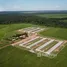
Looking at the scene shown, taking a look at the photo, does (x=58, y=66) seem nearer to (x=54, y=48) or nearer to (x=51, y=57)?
(x=51, y=57)

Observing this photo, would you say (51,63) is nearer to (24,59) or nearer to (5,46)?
(24,59)

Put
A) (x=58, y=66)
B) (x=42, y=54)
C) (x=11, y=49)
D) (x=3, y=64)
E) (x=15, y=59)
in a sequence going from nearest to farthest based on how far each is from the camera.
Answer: (x=58, y=66) → (x=3, y=64) → (x=15, y=59) → (x=42, y=54) → (x=11, y=49)

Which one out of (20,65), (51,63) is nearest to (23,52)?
(20,65)

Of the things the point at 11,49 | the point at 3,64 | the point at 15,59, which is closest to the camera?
the point at 3,64

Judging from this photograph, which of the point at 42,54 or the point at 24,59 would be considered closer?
the point at 24,59

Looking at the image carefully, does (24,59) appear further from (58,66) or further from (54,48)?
(54,48)

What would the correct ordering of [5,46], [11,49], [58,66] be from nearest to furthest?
[58,66], [11,49], [5,46]

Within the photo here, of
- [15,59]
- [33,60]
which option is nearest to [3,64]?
[15,59]

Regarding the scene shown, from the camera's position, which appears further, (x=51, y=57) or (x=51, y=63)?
(x=51, y=57)

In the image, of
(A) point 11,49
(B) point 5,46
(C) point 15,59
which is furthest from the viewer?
(B) point 5,46
